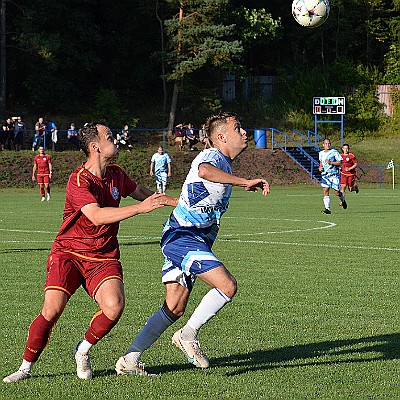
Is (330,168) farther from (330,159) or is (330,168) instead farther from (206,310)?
(206,310)

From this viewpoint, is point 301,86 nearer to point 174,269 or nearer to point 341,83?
point 341,83

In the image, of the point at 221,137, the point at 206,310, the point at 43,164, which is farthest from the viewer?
the point at 43,164

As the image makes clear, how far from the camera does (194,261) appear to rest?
281 inches

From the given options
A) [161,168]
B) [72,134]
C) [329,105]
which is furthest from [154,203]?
[329,105]

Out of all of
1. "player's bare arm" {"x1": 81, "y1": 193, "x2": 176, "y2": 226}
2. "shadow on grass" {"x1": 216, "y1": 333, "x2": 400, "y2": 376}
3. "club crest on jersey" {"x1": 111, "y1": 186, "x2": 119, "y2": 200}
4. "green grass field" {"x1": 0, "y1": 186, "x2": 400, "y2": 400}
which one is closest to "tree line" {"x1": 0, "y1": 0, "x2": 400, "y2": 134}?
"green grass field" {"x1": 0, "y1": 186, "x2": 400, "y2": 400}

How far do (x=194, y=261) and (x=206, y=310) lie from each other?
0.39 metres

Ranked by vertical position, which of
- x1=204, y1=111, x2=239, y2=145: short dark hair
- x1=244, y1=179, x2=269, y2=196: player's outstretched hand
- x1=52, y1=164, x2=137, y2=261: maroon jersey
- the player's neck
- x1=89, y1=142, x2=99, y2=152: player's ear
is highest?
x1=204, y1=111, x2=239, y2=145: short dark hair

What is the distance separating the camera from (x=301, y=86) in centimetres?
6125

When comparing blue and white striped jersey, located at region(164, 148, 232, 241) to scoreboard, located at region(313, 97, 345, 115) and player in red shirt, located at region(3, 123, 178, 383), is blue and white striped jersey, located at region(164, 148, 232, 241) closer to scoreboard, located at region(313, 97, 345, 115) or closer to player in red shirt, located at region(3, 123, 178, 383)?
player in red shirt, located at region(3, 123, 178, 383)

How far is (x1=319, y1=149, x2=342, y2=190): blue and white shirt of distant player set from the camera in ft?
88.2

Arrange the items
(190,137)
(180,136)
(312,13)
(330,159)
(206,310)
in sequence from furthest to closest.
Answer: (180,136)
(190,137)
(330,159)
(312,13)
(206,310)

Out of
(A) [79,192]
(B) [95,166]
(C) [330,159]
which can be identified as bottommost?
(C) [330,159]

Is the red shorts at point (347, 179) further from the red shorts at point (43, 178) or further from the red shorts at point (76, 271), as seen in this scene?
the red shorts at point (76, 271)

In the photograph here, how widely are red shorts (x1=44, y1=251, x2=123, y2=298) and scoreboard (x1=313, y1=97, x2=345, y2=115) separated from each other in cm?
4543
